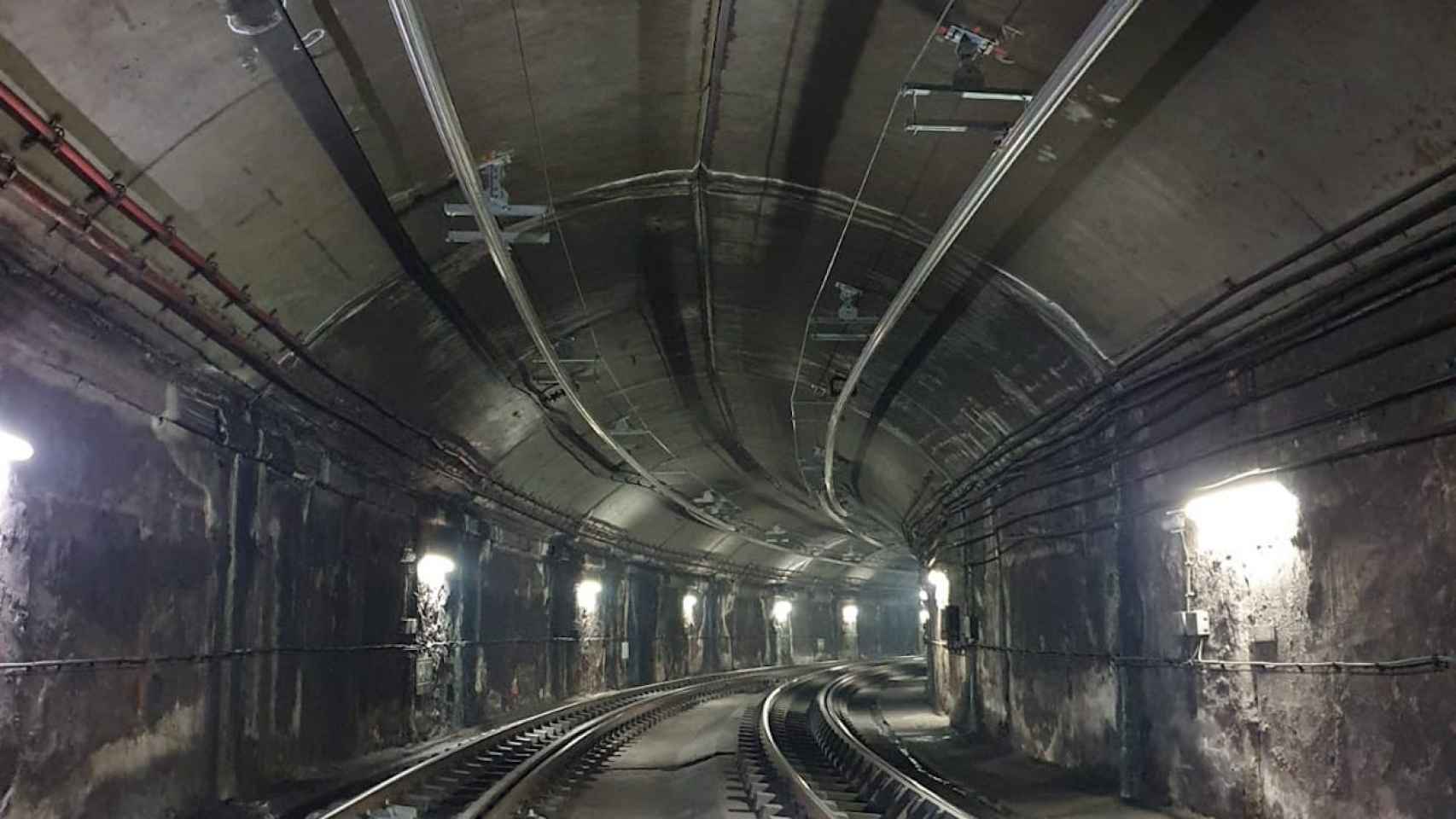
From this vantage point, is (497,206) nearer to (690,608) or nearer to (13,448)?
(13,448)

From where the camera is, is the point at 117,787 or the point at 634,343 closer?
the point at 117,787

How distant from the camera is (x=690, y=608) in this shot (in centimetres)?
3130

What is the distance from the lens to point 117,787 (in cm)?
791

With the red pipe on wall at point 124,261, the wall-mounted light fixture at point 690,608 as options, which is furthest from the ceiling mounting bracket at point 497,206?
the wall-mounted light fixture at point 690,608

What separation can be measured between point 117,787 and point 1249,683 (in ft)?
24.9

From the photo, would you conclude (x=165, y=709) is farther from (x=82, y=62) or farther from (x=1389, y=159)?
(x=1389, y=159)

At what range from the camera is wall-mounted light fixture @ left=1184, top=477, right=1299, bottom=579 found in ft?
24.2

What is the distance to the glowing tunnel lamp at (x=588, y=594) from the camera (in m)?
23.0

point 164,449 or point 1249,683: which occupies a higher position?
point 164,449

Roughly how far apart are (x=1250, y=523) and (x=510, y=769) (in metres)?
7.80

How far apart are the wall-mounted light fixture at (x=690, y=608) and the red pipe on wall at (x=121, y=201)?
73.3ft

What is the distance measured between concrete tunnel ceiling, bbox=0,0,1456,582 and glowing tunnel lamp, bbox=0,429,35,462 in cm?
155

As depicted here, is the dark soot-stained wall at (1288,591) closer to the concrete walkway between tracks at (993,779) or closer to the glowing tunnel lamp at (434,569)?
the concrete walkway between tracks at (993,779)

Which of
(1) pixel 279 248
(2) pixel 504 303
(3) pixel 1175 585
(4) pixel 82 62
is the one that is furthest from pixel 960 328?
(4) pixel 82 62
